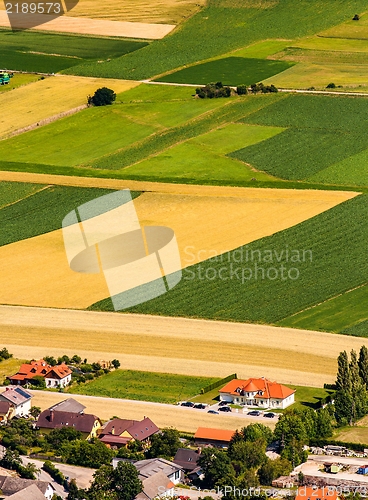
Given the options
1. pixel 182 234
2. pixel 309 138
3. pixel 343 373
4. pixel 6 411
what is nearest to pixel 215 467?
pixel 343 373

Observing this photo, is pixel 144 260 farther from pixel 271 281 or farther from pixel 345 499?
pixel 345 499

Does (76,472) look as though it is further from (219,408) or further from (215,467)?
(219,408)

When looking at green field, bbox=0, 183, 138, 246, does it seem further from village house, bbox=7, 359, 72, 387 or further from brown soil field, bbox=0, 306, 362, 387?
village house, bbox=7, 359, 72, 387

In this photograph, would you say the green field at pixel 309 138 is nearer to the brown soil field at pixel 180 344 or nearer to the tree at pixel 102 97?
the tree at pixel 102 97

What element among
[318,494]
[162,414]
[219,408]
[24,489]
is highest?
[24,489]

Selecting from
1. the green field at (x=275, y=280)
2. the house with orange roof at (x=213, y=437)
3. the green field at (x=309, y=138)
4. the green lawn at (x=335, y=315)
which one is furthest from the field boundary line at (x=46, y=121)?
the house with orange roof at (x=213, y=437)
